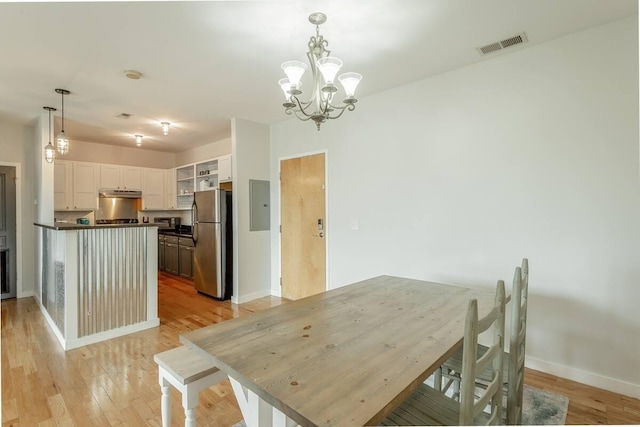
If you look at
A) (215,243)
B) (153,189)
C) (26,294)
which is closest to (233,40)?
(215,243)

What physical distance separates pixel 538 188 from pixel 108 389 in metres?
3.60

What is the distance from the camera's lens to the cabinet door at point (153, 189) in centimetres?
628

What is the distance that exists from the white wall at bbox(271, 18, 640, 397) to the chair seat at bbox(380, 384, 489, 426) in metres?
1.65

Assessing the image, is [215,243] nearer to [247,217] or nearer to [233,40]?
[247,217]

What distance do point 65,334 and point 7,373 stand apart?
19.4 inches

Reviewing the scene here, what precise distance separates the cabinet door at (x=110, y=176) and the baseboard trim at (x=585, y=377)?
260 inches

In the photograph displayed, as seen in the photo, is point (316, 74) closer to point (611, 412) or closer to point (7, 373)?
point (611, 412)

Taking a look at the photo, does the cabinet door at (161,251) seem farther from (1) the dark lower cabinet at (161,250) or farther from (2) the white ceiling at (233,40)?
(2) the white ceiling at (233,40)

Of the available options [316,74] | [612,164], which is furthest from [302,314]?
[612,164]

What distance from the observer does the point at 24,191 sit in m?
4.70

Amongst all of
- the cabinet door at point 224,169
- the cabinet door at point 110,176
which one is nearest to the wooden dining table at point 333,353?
the cabinet door at point 224,169

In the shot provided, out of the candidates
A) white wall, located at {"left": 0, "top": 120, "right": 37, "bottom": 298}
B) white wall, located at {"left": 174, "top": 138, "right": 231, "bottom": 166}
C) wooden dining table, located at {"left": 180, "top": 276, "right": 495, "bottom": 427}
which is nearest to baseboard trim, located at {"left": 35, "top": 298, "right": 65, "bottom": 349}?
white wall, located at {"left": 0, "top": 120, "right": 37, "bottom": 298}

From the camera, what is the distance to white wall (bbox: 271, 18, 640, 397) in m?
2.21

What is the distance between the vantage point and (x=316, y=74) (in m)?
2.13
